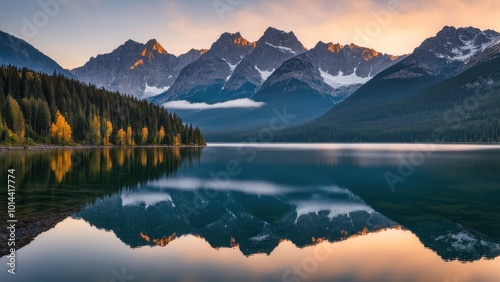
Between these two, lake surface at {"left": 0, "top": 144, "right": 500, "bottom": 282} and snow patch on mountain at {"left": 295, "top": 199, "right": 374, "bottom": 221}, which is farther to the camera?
snow patch on mountain at {"left": 295, "top": 199, "right": 374, "bottom": 221}

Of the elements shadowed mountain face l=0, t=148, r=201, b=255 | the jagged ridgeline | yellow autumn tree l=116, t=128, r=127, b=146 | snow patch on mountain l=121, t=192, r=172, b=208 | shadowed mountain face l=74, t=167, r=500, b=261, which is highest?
the jagged ridgeline

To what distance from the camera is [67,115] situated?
161625 millimetres

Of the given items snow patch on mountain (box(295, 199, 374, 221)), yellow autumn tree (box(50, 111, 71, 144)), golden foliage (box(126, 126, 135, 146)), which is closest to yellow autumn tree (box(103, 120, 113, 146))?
golden foliage (box(126, 126, 135, 146))

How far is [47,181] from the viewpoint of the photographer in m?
50.2

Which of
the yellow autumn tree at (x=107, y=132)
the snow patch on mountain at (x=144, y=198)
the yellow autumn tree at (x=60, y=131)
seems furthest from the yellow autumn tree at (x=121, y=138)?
the snow patch on mountain at (x=144, y=198)

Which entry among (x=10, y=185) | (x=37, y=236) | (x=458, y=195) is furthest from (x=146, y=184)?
(x=458, y=195)

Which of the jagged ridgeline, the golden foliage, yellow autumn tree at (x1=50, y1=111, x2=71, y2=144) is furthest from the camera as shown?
the golden foliage

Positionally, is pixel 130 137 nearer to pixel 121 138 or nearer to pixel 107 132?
pixel 121 138

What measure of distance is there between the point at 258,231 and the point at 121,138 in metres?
158

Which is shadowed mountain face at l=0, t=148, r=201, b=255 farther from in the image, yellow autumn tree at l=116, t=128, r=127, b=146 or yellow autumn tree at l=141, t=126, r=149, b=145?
yellow autumn tree at l=141, t=126, r=149, b=145

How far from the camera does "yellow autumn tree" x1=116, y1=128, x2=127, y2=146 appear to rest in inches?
6929

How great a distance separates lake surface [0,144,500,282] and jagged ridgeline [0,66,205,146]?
304 ft

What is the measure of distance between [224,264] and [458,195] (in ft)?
112

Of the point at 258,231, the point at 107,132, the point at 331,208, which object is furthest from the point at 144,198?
the point at 107,132
